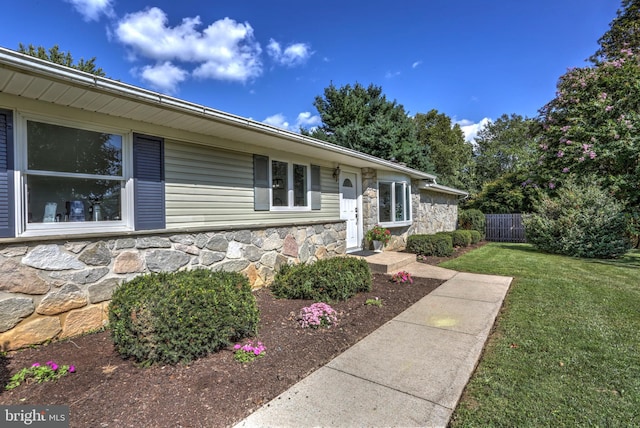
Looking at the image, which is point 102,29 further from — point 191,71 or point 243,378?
point 243,378

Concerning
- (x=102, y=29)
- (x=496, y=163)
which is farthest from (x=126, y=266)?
(x=496, y=163)

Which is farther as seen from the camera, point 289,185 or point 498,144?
point 498,144

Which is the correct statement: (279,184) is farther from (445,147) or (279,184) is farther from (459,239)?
(445,147)

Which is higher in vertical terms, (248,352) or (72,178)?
(72,178)

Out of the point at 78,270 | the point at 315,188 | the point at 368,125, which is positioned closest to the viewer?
the point at 78,270

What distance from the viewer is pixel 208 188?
16.6 feet

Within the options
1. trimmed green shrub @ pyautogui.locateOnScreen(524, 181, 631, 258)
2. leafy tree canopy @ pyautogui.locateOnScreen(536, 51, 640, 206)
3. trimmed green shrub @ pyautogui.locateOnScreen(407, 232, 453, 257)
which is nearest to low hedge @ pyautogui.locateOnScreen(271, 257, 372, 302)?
trimmed green shrub @ pyautogui.locateOnScreen(407, 232, 453, 257)

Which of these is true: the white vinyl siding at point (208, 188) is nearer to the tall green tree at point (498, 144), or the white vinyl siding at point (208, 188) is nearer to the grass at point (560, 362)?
the grass at point (560, 362)

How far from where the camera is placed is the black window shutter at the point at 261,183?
19.0 feet

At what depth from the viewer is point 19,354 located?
286 cm

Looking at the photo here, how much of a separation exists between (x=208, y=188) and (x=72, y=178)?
5.92 ft

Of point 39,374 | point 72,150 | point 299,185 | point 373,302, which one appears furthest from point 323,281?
point 72,150

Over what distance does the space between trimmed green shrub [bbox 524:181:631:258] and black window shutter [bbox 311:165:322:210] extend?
843cm

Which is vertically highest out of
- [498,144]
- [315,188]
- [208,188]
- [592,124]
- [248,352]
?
[498,144]
